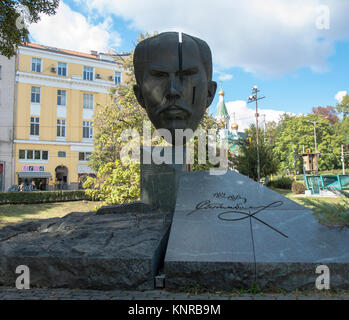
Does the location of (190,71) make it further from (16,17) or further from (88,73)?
(88,73)

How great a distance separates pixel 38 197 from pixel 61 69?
672 inches

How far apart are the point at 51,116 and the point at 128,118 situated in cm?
2038

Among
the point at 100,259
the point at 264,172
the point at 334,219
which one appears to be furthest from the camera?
the point at 264,172

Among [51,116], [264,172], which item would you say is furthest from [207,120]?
[51,116]

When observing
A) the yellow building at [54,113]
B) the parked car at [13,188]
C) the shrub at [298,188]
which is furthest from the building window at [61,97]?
the shrub at [298,188]

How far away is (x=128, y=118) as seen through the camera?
1244cm

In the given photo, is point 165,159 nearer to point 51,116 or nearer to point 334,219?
point 334,219

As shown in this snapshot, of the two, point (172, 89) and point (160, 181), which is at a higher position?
point (172, 89)

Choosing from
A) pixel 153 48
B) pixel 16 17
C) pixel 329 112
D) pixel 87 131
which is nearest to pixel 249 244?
pixel 153 48

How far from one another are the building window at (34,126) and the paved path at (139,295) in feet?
93.2

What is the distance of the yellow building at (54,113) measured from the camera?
2814 centimetres

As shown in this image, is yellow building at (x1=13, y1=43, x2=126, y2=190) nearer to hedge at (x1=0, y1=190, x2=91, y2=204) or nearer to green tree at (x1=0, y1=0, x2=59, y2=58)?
hedge at (x1=0, y1=190, x2=91, y2=204)

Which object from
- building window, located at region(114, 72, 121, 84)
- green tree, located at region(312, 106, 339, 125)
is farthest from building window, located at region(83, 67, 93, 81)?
green tree, located at region(312, 106, 339, 125)

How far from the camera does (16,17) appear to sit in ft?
28.5
